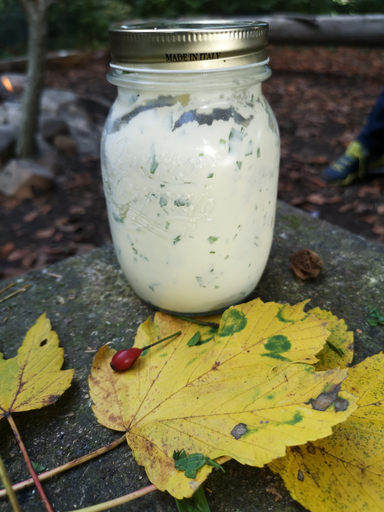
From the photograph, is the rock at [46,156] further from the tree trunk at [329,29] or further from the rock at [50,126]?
the tree trunk at [329,29]

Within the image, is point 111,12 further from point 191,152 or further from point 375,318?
point 375,318

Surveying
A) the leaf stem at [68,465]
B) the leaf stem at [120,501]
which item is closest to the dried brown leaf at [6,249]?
the leaf stem at [68,465]

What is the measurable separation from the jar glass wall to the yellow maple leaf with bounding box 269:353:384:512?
0.38 m

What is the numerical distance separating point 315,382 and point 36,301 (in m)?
0.78

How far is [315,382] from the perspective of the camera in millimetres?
679

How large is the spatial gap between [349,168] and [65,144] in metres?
2.08

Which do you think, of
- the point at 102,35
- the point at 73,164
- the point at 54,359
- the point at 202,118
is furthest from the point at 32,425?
the point at 102,35

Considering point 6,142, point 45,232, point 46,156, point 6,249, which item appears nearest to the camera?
point 6,249

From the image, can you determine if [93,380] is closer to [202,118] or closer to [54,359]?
[54,359]

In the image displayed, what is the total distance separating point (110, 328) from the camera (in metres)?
1.03

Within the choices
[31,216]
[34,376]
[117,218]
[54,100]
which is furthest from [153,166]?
[54,100]

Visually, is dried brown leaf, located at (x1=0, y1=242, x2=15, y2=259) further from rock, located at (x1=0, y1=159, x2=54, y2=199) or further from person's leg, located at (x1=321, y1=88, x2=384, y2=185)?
person's leg, located at (x1=321, y1=88, x2=384, y2=185)

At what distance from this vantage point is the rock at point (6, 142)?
9.00ft

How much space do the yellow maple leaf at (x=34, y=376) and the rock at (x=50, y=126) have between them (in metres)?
2.55
